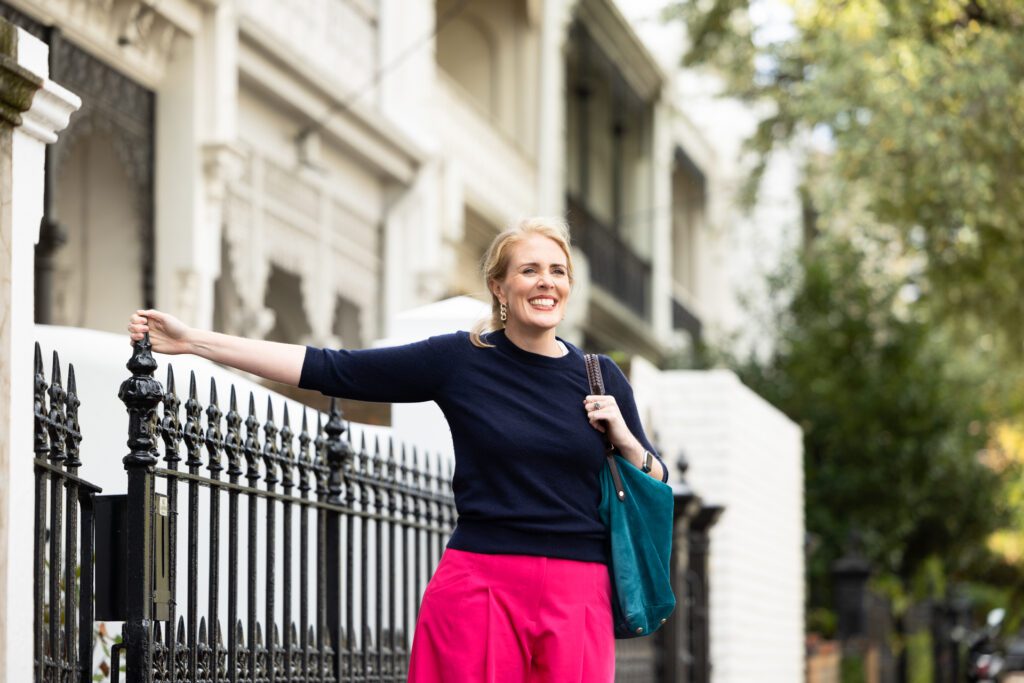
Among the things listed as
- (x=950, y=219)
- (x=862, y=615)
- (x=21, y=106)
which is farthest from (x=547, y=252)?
(x=862, y=615)

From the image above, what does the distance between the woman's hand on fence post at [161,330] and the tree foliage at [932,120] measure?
36.8 ft

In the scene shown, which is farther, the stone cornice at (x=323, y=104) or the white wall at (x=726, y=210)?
the white wall at (x=726, y=210)

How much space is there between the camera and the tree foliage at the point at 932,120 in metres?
14.7

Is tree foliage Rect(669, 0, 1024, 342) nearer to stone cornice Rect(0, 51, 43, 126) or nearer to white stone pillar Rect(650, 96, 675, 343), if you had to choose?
white stone pillar Rect(650, 96, 675, 343)

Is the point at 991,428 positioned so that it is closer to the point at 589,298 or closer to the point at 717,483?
the point at 589,298

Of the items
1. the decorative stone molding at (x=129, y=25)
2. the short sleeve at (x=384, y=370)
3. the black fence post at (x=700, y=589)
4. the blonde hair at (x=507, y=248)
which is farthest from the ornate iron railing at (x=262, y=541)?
the decorative stone molding at (x=129, y=25)

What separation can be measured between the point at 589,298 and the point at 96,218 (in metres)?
10.8

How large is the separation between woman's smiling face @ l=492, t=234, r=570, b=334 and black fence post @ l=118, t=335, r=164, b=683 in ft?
2.81

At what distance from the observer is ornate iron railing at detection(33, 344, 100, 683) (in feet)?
13.1

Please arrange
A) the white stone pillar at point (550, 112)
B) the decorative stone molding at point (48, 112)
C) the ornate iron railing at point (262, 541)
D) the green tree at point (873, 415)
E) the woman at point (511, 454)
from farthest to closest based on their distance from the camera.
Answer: the white stone pillar at point (550, 112)
the green tree at point (873, 415)
the ornate iron railing at point (262, 541)
the woman at point (511, 454)
the decorative stone molding at point (48, 112)

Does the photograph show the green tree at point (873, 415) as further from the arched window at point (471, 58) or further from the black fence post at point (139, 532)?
the black fence post at point (139, 532)

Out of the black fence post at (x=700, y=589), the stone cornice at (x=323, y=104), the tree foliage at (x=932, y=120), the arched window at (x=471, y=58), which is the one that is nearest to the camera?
the black fence post at (x=700, y=589)

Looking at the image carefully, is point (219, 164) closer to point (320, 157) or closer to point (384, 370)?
point (320, 157)

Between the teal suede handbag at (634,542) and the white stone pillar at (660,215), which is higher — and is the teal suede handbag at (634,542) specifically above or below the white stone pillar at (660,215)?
below
